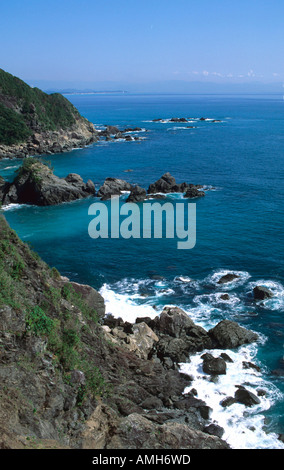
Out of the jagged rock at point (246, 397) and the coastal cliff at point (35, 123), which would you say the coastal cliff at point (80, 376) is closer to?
the jagged rock at point (246, 397)

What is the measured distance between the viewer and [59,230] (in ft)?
200

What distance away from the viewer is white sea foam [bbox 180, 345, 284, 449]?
2455 cm

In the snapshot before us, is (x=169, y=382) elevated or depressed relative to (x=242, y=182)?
depressed

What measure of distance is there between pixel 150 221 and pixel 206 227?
8.82 meters

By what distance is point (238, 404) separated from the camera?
27469 millimetres

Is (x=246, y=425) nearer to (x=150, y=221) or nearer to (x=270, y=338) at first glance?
(x=270, y=338)

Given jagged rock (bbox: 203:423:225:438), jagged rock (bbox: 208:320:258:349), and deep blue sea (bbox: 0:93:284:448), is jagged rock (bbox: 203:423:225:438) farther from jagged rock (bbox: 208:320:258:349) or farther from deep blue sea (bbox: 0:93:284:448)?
jagged rock (bbox: 208:320:258:349)

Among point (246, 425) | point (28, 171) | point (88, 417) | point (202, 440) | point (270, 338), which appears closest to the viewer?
point (88, 417)

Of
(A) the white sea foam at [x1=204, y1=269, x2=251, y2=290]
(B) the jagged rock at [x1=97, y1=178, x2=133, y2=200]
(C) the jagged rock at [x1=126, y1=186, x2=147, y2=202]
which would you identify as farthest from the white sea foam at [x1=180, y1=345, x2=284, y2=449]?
(B) the jagged rock at [x1=97, y1=178, x2=133, y2=200]

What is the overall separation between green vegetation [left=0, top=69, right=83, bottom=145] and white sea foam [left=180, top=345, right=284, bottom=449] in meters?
101

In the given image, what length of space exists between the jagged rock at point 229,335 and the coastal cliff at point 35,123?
305 feet

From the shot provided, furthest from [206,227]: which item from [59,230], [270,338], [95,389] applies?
[95,389]

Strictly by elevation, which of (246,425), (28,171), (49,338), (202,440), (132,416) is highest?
(28,171)

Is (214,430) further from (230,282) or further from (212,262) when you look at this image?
(212,262)
